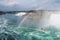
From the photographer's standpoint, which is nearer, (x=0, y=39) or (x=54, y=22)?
(x=0, y=39)

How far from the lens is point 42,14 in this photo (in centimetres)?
866

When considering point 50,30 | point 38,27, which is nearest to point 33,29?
point 38,27

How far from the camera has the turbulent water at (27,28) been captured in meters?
7.38

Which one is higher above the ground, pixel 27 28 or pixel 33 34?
pixel 27 28

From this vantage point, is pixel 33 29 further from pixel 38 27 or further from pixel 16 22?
pixel 16 22

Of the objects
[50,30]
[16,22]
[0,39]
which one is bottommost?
[0,39]

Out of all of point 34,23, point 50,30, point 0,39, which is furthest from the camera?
point 34,23

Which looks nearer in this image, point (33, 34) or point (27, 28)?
point (33, 34)

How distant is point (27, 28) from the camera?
8.17m

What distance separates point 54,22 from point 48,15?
488 mm

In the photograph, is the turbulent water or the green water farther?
the turbulent water

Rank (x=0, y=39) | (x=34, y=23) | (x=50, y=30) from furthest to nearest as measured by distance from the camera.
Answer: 1. (x=34, y=23)
2. (x=50, y=30)
3. (x=0, y=39)

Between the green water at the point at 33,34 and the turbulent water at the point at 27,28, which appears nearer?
the green water at the point at 33,34

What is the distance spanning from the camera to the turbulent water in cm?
738
